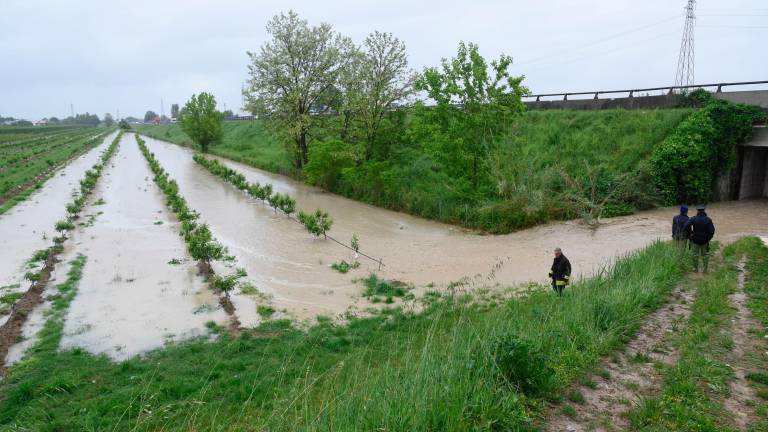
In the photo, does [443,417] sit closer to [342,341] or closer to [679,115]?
[342,341]

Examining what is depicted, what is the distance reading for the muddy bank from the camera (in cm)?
1620

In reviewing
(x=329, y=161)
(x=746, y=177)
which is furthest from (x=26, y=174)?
(x=746, y=177)

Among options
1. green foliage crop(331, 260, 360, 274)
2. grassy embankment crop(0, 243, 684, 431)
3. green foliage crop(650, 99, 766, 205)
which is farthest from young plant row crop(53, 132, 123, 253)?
green foliage crop(650, 99, 766, 205)

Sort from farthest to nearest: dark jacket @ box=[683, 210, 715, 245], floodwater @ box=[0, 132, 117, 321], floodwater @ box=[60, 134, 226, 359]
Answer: floodwater @ box=[0, 132, 117, 321], dark jacket @ box=[683, 210, 715, 245], floodwater @ box=[60, 134, 226, 359]

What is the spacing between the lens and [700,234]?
39.2 feet

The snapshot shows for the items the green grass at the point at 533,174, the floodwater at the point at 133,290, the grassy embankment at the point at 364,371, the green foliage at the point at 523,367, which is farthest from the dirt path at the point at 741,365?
the green grass at the point at 533,174

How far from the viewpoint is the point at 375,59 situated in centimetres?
2981

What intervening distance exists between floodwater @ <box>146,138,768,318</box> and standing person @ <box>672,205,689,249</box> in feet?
6.08

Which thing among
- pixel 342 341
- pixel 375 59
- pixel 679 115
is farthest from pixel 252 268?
pixel 679 115

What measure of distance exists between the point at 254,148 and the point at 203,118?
356 inches

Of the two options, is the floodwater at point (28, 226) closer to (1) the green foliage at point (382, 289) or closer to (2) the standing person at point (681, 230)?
(1) the green foliage at point (382, 289)

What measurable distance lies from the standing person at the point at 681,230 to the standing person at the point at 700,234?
0.26 m

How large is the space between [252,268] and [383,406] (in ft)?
41.4

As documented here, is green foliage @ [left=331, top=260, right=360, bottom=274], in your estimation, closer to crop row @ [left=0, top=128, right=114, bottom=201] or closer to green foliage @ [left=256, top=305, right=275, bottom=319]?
green foliage @ [left=256, top=305, right=275, bottom=319]
